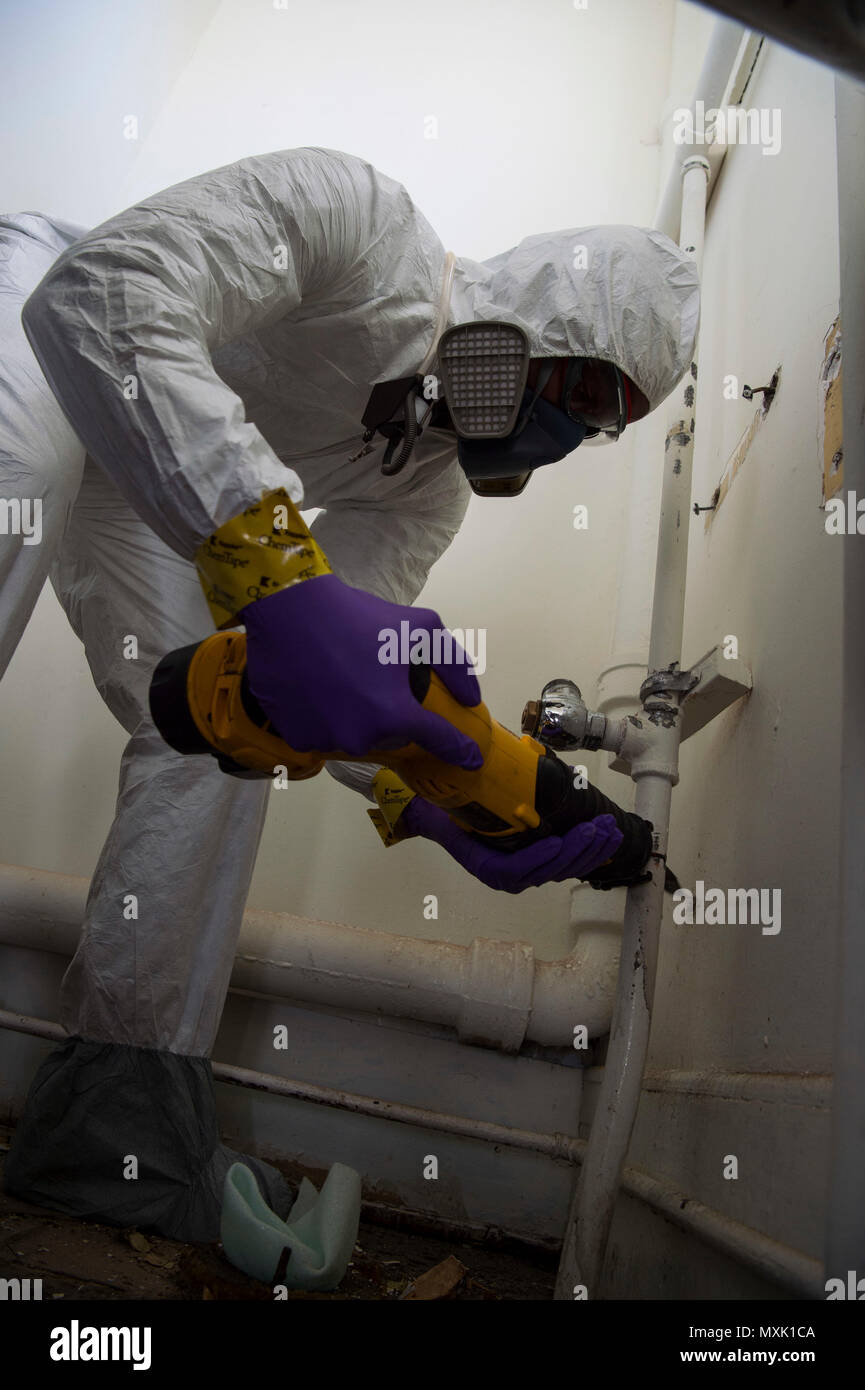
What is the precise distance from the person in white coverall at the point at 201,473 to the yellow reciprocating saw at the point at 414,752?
32 millimetres

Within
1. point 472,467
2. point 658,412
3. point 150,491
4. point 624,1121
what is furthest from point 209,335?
point 658,412

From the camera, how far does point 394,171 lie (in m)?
1.99

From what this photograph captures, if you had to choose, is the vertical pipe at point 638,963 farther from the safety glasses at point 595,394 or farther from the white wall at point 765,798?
the safety glasses at point 595,394

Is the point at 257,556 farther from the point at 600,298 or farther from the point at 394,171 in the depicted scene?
the point at 394,171

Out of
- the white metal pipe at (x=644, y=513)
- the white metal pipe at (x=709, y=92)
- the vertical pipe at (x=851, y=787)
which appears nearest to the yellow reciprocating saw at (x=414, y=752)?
the vertical pipe at (x=851, y=787)

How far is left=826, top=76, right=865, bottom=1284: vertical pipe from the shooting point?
0.48 meters

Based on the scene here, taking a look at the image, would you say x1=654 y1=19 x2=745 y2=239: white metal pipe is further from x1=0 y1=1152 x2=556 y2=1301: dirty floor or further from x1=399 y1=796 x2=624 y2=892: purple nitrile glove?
x1=0 y1=1152 x2=556 y2=1301: dirty floor

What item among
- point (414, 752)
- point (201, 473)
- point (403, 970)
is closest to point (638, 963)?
point (403, 970)

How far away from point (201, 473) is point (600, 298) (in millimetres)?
534

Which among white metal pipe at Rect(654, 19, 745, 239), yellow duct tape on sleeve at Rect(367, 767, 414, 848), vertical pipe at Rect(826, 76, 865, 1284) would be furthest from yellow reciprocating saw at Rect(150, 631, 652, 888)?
white metal pipe at Rect(654, 19, 745, 239)

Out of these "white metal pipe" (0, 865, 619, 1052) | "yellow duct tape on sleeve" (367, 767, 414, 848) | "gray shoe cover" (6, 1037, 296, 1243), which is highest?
"yellow duct tape on sleeve" (367, 767, 414, 848)

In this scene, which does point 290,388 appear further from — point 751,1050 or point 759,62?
point 759,62

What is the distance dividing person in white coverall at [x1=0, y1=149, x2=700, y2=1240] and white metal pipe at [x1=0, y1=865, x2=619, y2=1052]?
0.16 metres
